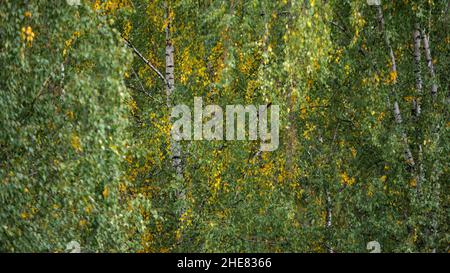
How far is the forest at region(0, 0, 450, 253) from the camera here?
8078mm

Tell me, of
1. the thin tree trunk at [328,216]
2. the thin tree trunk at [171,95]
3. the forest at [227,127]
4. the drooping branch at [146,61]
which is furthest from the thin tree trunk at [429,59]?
the drooping branch at [146,61]

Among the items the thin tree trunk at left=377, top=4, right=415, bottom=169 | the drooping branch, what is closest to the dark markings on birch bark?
the thin tree trunk at left=377, top=4, right=415, bottom=169

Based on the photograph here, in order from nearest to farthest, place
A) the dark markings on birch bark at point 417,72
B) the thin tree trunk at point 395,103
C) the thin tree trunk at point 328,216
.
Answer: the thin tree trunk at point 395,103, the dark markings on birch bark at point 417,72, the thin tree trunk at point 328,216

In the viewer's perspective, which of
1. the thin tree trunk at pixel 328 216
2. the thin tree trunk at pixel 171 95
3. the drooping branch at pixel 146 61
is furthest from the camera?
the drooping branch at pixel 146 61

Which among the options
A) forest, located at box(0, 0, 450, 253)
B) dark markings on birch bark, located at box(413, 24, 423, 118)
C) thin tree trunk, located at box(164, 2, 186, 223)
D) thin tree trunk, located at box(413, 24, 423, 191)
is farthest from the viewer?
thin tree trunk, located at box(164, 2, 186, 223)

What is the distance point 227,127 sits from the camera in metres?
11.7

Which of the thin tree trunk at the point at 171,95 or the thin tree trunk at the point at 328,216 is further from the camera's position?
the thin tree trunk at the point at 328,216

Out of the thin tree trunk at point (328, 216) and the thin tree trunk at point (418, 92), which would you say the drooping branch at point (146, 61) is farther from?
the thin tree trunk at point (418, 92)

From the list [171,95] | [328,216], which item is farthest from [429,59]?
[171,95]

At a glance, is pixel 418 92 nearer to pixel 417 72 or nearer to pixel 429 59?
pixel 417 72

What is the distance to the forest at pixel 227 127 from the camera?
26.5 ft

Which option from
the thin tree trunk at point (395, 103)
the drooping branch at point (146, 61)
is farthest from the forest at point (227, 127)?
the drooping branch at point (146, 61)

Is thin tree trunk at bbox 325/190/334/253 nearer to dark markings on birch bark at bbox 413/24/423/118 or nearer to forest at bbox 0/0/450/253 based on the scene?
forest at bbox 0/0/450/253

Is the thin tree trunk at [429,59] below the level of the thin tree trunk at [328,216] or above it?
above
